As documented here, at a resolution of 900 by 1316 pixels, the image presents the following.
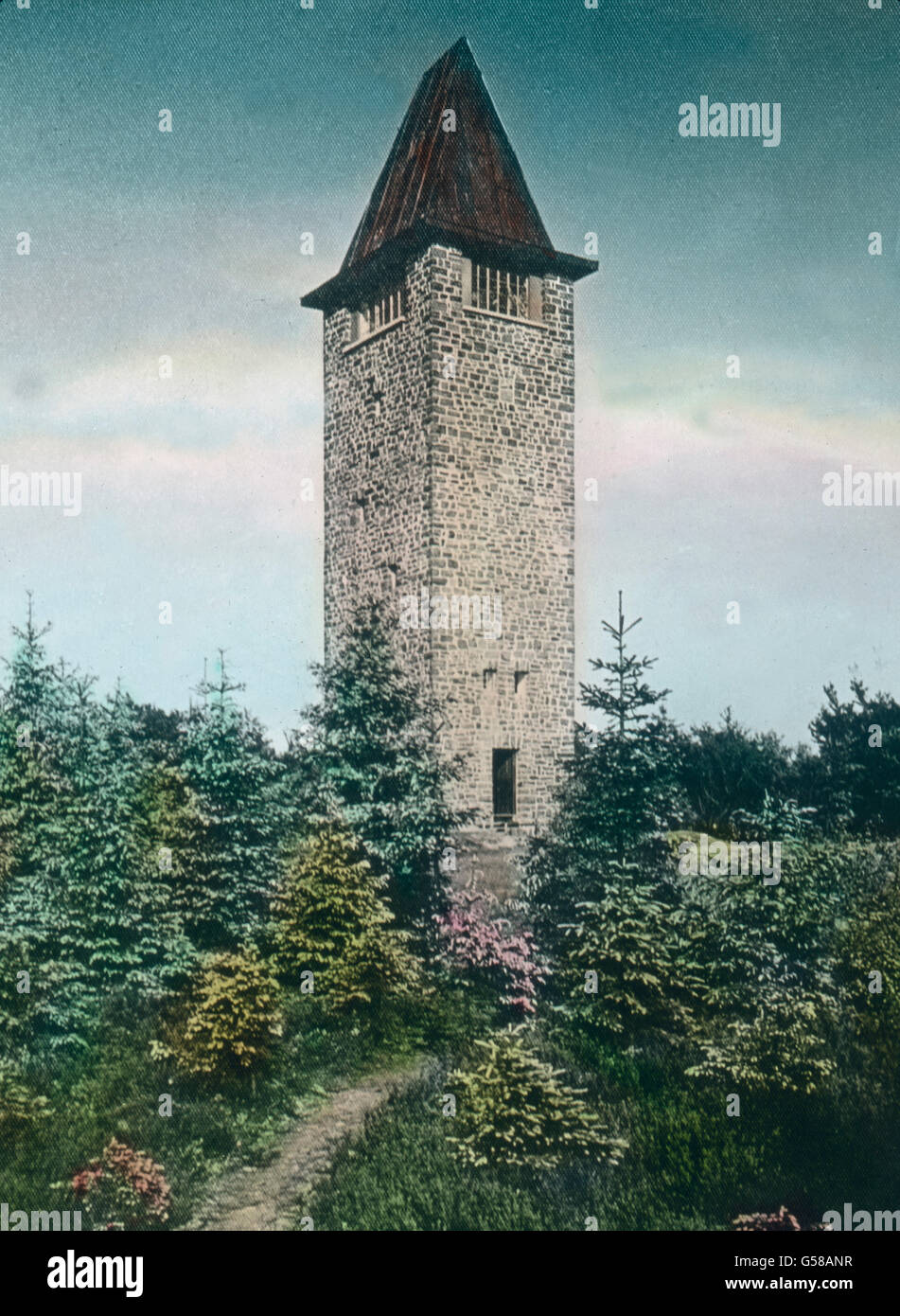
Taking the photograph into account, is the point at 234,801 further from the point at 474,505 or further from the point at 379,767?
the point at 474,505

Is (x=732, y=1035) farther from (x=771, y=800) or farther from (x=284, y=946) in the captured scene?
(x=284, y=946)

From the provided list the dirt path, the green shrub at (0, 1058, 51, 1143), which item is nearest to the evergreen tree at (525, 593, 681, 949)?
the dirt path

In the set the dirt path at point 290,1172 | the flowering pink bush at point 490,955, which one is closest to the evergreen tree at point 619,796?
the flowering pink bush at point 490,955

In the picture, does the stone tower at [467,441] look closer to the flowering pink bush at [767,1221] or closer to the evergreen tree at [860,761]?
the flowering pink bush at [767,1221]

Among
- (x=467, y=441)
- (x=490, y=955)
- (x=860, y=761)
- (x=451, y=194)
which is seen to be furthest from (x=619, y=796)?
(x=860, y=761)

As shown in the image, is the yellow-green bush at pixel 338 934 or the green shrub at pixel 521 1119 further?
the yellow-green bush at pixel 338 934
